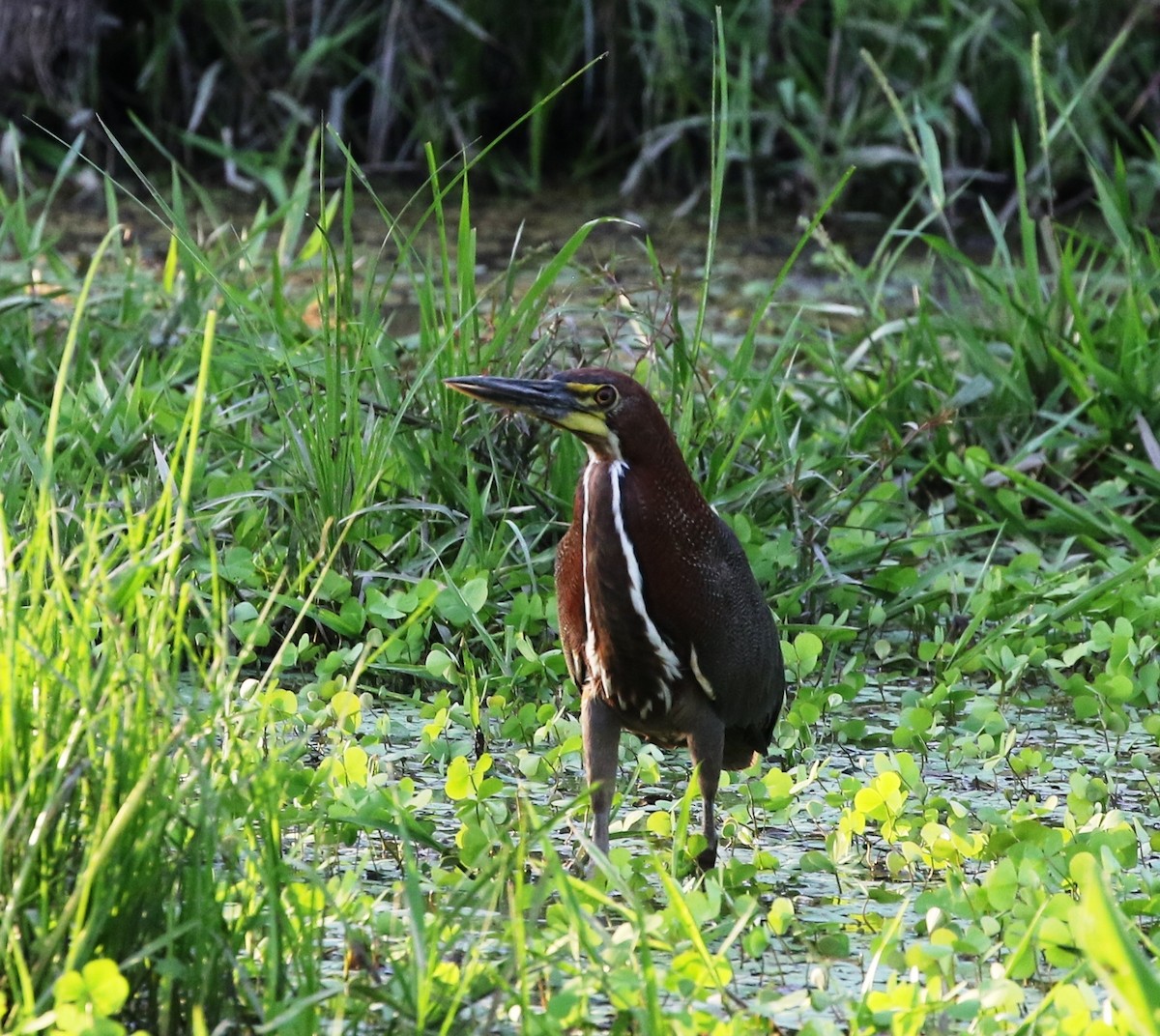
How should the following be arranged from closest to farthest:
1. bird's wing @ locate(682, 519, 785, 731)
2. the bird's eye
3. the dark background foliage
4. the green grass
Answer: the green grass < the bird's eye < bird's wing @ locate(682, 519, 785, 731) < the dark background foliage

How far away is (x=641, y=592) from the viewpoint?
123 inches

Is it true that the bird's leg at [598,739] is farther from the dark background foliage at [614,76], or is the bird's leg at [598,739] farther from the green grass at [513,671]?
the dark background foliage at [614,76]

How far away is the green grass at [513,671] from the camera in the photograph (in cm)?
223

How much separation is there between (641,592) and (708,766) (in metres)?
0.34

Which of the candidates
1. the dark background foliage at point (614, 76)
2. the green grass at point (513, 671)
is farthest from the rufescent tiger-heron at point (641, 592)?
the dark background foliage at point (614, 76)

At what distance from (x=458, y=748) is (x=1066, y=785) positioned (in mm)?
1131

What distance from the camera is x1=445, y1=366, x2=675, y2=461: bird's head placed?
10.1 ft

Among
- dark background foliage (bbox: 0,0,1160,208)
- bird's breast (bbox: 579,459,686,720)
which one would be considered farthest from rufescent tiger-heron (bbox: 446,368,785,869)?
dark background foliage (bbox: 0,0,1160,208)

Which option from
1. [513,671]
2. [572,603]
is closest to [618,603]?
[572,603]

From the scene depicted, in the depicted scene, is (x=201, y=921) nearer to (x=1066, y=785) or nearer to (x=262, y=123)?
(x=1066, y=785)

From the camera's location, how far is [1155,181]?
7.56m

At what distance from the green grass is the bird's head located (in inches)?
18.0

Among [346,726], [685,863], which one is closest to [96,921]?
[685,863]

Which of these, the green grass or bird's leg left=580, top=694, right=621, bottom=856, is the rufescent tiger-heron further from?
the green grass
